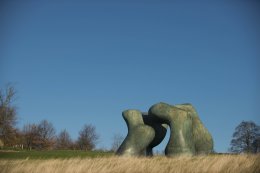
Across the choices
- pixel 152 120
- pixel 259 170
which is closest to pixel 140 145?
pixel 152 120

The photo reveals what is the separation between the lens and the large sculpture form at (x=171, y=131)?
26.7 m

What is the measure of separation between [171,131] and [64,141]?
145 feet

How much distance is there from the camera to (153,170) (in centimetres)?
1007

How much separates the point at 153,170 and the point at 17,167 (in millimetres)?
3847

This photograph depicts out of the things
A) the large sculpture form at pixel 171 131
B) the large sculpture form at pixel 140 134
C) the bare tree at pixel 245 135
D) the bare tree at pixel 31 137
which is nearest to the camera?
the large sculpture form at pixel 171 131

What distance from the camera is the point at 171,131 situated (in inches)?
1067

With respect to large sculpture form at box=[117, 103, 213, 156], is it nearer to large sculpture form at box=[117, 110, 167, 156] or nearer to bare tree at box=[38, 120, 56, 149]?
large sculpture form at box=[117, 110, 167, 156]

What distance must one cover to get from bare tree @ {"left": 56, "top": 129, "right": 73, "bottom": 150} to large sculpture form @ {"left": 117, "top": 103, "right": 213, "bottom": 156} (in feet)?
121

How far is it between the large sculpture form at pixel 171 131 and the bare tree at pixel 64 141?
121ft

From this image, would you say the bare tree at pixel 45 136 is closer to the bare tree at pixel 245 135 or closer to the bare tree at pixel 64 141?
the bare tree at pixel 64 141

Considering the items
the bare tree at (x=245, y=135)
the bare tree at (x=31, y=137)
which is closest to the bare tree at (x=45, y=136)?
the bare tree at (x=31, y=137)

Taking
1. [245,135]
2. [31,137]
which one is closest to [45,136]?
[31,137]

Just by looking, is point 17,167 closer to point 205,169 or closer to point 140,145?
point 205,169

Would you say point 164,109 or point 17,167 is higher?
point 164,109
